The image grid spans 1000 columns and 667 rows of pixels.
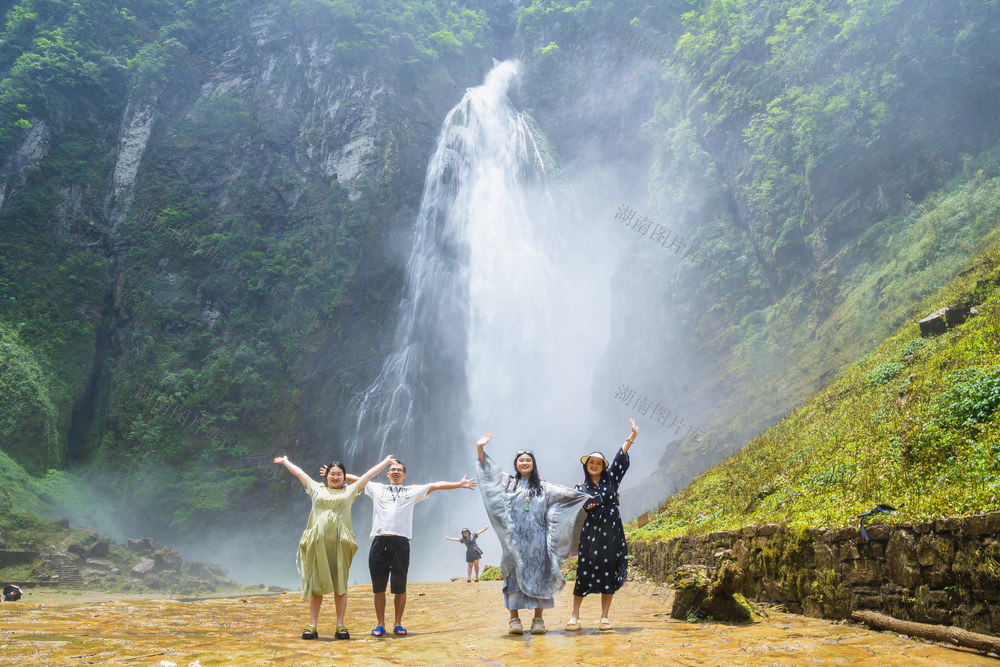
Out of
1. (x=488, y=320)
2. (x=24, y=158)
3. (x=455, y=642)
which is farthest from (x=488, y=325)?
(x=455, y=642)

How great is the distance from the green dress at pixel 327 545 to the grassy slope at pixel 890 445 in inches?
158

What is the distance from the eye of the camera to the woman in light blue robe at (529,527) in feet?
16.1

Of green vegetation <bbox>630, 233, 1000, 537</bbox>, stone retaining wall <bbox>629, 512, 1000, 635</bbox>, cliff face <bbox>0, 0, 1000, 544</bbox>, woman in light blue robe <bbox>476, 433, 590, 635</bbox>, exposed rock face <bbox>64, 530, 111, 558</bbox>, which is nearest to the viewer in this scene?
stone retaining wall <bbox>629, 512, 1000, 635</bbox>

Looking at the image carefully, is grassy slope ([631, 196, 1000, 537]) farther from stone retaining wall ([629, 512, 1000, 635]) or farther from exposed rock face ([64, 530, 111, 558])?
exposed rock face ([64, 530, 111, 558])

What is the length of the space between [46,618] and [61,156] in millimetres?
29647

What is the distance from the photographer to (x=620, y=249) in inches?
1313

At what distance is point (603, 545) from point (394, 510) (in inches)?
71.8

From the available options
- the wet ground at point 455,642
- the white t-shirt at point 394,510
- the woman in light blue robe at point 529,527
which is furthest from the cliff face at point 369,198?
the white t-shirt at point 394,510

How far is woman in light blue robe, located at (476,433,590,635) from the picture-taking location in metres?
4.90

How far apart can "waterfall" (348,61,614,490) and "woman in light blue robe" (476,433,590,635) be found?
2210 centimetres

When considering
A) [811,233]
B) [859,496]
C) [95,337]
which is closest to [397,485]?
[859,496]

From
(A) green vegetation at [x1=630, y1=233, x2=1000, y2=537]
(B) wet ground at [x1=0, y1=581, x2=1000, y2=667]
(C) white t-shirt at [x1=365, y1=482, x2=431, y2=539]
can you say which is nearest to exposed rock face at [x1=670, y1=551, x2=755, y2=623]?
(B) wet ground at [x1=0, y1=581, x2=1000, y2=667]

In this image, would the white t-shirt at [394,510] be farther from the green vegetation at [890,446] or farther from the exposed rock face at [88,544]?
the exposed rock face at [88,544]

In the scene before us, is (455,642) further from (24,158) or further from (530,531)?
(24,158)
